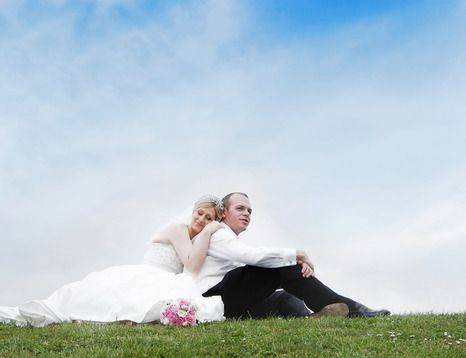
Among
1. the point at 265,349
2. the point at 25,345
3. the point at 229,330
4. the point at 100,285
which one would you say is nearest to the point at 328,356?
the point at 265,349

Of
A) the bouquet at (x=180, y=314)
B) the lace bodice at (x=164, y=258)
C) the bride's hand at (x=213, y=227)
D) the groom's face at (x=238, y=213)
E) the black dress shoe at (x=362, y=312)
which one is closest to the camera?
the bouquet at (x=180, y=314)

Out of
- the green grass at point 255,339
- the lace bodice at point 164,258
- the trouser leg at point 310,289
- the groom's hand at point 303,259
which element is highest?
the lace bodice at point 164,258

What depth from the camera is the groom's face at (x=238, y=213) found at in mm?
14133

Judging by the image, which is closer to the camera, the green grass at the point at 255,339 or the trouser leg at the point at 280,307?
the green grass at the point at 255,339

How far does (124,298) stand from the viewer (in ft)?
43.2

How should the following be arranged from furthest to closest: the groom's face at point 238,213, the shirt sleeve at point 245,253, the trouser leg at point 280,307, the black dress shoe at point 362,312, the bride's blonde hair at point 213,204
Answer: the bride's blonde hair at point 213,204 → the groom's face at point 238,213 → the trouser leg at point 280,307 → the black dress shoe at point 362,312 → the shirt sleeve at point 245,253

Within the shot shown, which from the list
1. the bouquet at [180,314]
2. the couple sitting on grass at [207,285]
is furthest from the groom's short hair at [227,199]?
the bouquet at [180,314]

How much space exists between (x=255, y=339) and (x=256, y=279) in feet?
9.46

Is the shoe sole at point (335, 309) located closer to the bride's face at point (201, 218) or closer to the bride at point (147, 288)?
the bride at point (147, 288)

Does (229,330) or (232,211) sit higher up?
(232,211)

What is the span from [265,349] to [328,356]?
36.5 inches

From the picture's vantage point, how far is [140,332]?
438 inches

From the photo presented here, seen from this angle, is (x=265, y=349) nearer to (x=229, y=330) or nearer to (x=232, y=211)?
(x=229, y=330)

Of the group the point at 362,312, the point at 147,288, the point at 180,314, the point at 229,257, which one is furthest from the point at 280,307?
the point at 147,288
